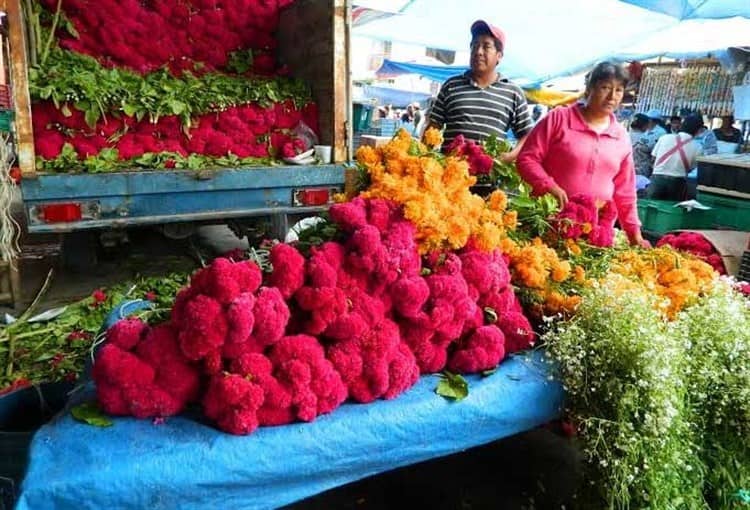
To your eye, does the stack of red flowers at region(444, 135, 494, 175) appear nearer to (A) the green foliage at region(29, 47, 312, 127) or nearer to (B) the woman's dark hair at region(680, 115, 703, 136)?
(A) the green foliage at region(29, 47, 312, 127)

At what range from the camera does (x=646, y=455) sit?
67.7 inches

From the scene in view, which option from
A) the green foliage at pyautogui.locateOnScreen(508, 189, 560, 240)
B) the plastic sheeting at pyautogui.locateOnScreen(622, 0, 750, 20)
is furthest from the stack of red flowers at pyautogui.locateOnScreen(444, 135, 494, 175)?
the plastic sheeting at pyautogui.locateOnScreen(622, 0, 750, 20)

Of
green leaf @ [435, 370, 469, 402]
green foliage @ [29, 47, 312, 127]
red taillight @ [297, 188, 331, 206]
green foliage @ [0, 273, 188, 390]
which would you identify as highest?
green foliage @ [29, 47, 312, 127]

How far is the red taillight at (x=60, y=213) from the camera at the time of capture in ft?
12.3

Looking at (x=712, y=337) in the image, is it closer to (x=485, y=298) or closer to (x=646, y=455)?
(x=646, y=455)

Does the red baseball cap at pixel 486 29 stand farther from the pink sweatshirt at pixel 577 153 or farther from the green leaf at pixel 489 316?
the green leaf at pixel 489 316

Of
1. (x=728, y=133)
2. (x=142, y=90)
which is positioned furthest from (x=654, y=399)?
(x=728, y=133)

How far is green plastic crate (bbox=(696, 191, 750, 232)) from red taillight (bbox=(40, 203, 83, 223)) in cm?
605

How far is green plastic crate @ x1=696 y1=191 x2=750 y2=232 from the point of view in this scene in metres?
5.77

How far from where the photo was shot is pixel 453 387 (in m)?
1.79

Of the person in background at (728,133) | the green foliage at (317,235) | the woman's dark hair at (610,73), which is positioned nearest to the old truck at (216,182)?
the woman's dark hair at (610,73)

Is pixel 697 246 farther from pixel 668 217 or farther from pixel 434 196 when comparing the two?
pixel 668 217

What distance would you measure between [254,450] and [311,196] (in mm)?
3227

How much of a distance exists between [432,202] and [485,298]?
386 mm
